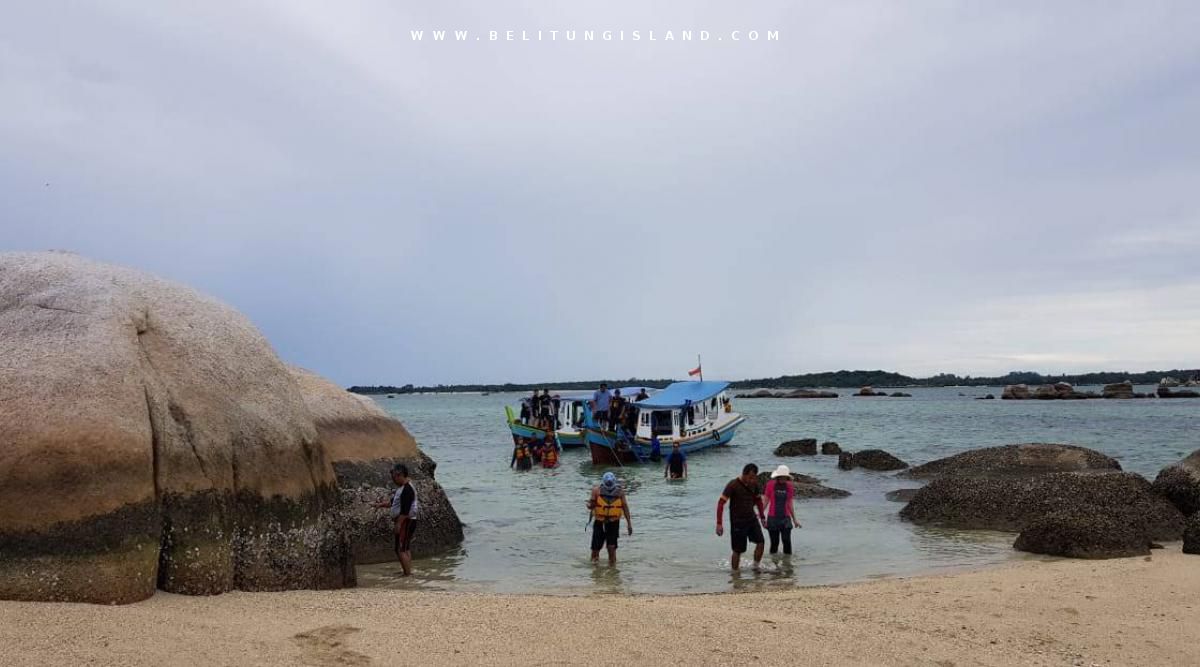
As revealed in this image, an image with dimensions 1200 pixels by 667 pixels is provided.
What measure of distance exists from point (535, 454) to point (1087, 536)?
73.5 feet

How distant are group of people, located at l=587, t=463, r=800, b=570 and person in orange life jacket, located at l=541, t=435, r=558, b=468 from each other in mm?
18277

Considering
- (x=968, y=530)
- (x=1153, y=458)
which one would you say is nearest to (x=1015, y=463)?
(x=968, y=530)

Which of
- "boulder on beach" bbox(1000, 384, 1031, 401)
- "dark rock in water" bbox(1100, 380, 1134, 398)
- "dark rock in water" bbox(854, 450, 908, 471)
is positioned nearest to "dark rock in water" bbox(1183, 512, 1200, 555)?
"dark rock in water" bbox(854, 450, 908, 471)

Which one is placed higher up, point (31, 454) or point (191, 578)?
point (31, 454)

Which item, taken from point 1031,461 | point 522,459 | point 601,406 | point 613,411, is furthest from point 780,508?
point 601,406

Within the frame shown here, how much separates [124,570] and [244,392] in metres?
2.25

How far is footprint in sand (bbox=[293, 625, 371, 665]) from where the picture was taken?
222 inches

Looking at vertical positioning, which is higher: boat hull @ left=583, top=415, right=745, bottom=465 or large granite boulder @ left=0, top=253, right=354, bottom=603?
large granite boulder @ left=0, top=253, right=354, bottom=603

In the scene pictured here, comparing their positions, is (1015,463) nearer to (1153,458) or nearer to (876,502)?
(876,502)

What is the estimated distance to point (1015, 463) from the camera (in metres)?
21.3

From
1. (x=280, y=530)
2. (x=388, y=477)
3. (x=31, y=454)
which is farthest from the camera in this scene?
(x=388, y=477)

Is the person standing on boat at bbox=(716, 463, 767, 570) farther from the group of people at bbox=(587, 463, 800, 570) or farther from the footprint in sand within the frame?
the footprint in sand

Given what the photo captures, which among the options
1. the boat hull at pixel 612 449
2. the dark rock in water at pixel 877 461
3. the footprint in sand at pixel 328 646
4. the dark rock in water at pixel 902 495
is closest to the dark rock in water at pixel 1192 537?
the dark rock in water at pixel 902 495

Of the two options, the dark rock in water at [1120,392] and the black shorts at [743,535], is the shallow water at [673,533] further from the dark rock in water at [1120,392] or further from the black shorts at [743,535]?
the dark rock in water at [1120,392]
